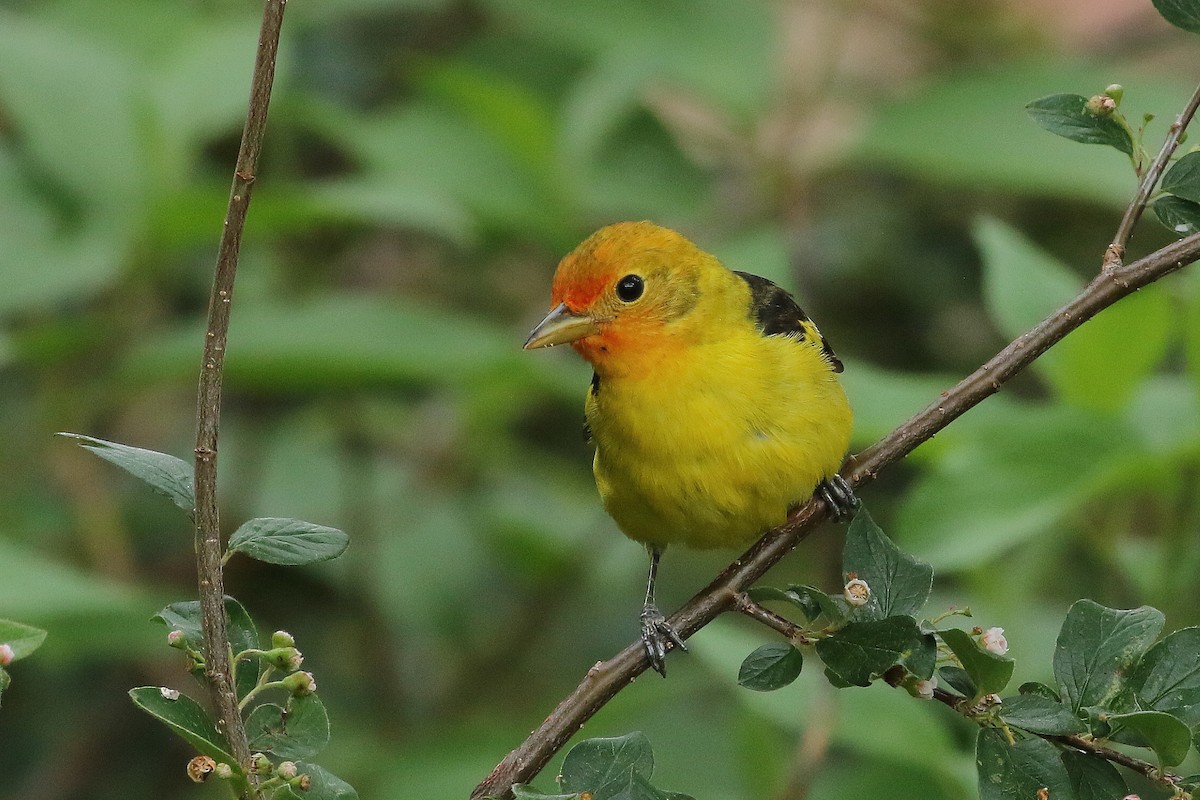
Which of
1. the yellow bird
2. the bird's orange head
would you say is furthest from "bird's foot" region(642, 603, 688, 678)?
the bird's orange head

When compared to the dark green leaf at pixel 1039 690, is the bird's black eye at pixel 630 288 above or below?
above

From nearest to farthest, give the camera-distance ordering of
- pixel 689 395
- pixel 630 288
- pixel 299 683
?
pixel 299 683, pixel 689 395, pixel 630 288

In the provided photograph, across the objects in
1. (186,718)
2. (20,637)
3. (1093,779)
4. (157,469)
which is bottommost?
(1093,779)

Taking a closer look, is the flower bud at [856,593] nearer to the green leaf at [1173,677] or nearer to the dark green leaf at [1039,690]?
the dark green leaf at [1039,690]

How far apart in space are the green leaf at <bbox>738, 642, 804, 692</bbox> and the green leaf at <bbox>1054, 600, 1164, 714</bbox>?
28cm

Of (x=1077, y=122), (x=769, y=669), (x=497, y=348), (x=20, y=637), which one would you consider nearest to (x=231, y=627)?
(x=20, y=637)

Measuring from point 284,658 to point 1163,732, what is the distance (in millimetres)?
881

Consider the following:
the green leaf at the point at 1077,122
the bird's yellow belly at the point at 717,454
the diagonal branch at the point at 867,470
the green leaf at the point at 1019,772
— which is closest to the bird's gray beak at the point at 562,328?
the bird's yellow belly at the point at 717,454

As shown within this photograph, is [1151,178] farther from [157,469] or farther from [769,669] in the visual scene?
[157,469]

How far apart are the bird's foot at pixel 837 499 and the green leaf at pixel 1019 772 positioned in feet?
3.00

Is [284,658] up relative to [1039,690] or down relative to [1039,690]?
up

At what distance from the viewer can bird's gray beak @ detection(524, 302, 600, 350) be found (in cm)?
278

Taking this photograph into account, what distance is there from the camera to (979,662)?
1595 mm

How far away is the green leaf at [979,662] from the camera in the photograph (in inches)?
62.1
